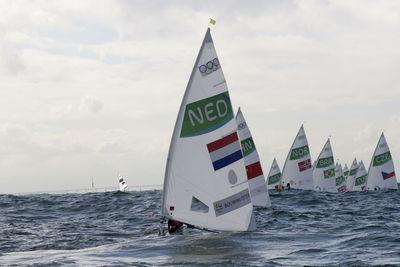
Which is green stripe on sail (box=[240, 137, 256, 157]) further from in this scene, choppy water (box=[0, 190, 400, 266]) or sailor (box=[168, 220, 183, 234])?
sailor (box=[168, 220, 183, 234])

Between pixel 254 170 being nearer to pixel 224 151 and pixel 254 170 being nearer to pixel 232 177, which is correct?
pixel 232 177

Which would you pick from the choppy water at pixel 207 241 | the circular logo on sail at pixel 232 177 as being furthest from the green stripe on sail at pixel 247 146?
the circular logo on sail at pixel 232 177

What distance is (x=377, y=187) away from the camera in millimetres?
54906

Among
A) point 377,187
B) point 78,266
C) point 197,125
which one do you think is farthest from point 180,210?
point 377,187

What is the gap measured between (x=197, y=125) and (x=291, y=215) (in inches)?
471

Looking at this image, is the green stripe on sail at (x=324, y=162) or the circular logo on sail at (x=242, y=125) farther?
the green stripe on sail at (x=324, y=162)

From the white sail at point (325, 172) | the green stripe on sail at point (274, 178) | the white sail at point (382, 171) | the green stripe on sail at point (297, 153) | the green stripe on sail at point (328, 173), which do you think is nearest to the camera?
the green stripe on sail at point (297, 153)

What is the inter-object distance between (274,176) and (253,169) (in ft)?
80.9

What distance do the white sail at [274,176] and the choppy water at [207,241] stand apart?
23.6 m

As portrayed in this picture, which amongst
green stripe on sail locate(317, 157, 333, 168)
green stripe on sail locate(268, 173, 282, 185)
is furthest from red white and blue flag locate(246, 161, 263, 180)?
green stripe on sail locate(317, 157, 333, 168)

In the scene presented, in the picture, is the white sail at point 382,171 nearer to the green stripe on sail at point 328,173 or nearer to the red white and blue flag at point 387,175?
the red white and blue flag at point 387,175

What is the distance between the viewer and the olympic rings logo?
15297mm

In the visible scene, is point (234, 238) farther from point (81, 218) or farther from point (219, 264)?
point (81, 218)

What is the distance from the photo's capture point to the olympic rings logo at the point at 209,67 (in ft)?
50.2
